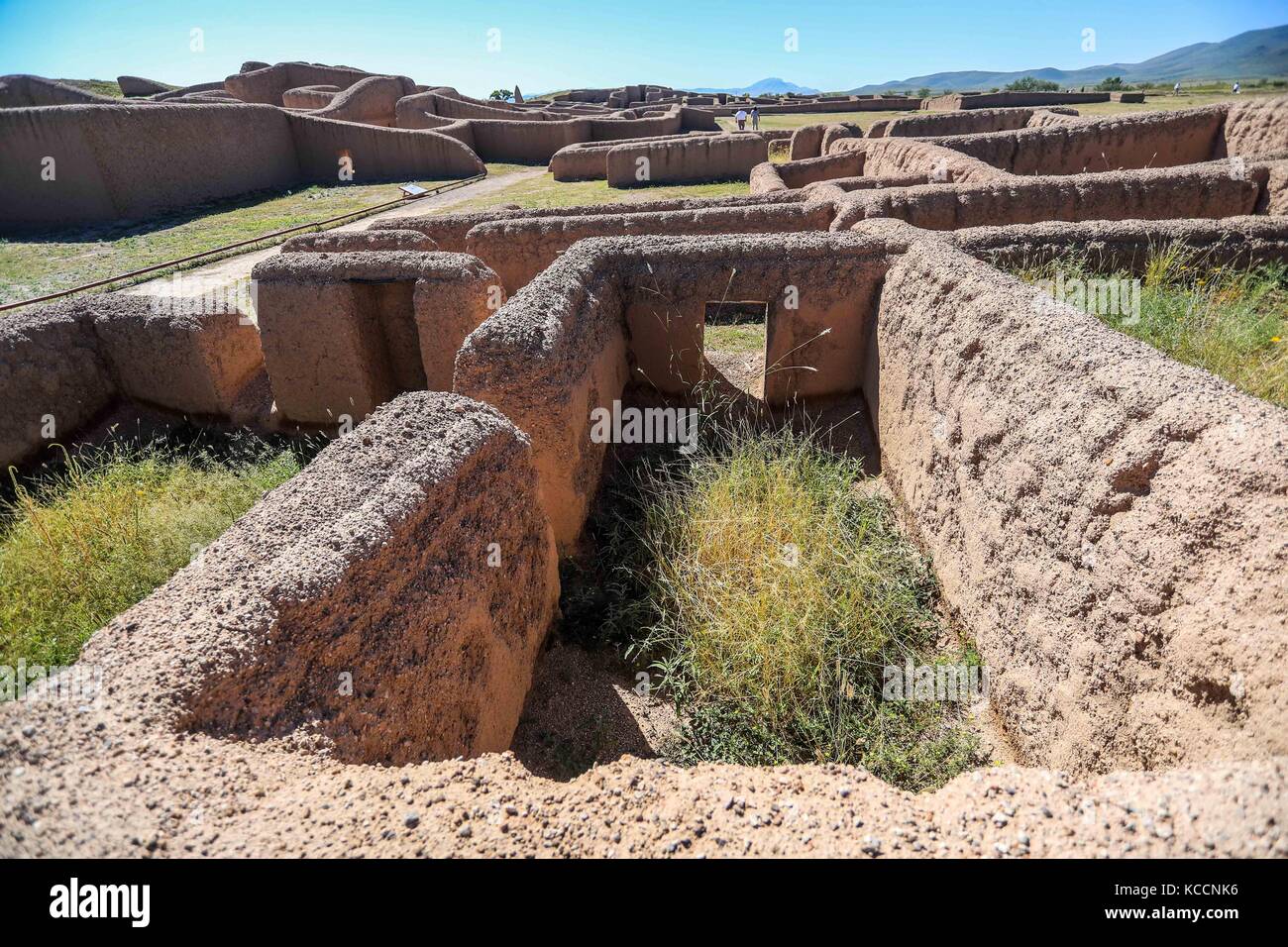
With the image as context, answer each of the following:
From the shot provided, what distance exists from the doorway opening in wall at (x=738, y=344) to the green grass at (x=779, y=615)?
2100 millimetres

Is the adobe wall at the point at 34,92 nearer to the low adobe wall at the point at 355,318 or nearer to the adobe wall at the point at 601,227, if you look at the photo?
the adobe wall at the point at 601,227

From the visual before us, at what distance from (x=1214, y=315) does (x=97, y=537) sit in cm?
767

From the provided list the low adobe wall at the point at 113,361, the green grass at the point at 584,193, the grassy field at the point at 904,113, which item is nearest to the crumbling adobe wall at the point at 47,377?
the low adobe wall at the point at 113,361

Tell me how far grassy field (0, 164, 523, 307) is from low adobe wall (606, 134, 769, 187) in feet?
18.7

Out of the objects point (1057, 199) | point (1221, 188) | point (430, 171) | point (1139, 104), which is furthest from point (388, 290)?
point (1139, 104)

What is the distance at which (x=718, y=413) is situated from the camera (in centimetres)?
564

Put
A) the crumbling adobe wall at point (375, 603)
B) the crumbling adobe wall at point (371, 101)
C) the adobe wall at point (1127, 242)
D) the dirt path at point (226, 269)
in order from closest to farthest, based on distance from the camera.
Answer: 1. the crumbling adobe wall at point (375, 603)
2. the adobe wall at point (1127, 242)
3. the dirt path at point (226, 269)
4. the crumbling adobe wall at point (371, 101)

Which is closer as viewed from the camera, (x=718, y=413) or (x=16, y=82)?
(x=718, y=413)

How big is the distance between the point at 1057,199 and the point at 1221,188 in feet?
6.05

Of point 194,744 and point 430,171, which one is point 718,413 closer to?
point 194,744

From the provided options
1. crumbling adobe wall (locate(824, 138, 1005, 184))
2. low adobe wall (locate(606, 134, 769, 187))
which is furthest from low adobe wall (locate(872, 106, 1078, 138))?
low adobe wall (locate(606, 134, 769, 187))

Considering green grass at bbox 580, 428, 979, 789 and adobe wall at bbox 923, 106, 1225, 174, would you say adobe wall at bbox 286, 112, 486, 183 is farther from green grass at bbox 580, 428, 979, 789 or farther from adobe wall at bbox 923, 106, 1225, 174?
green grass at bbox 580, 428, 979, 789

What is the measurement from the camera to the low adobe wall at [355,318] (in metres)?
5.22
